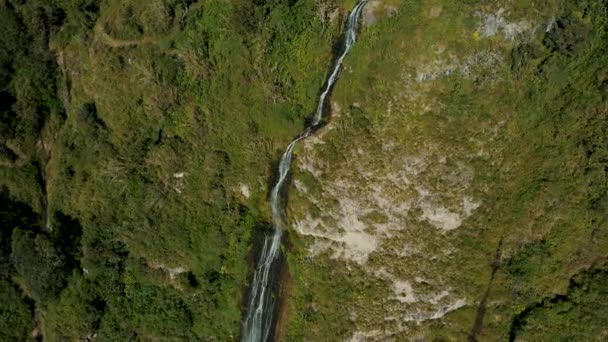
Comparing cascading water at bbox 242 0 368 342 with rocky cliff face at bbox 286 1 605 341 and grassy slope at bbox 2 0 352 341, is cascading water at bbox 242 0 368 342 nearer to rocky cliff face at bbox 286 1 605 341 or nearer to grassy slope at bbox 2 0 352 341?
grassy slope at bbox 2 0 352 341

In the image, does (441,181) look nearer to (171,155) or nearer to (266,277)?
(266,277)

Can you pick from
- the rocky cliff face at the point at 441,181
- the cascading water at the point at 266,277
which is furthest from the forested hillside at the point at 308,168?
the cascading water at the point at 266,277

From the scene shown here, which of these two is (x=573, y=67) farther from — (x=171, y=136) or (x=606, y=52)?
(x=171, y=136)

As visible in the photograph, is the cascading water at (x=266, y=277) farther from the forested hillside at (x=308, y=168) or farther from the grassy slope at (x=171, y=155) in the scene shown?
the grassy slope at (x=171, y=155)

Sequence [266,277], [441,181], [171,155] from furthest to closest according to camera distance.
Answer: [171,155] < [266,277] < [441,181]

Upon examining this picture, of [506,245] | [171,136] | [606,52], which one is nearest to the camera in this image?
[606,52]

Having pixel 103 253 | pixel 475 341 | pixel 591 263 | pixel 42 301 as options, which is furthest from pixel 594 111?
pixel 42 301

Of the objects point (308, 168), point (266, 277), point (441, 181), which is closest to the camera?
point (441, 181)

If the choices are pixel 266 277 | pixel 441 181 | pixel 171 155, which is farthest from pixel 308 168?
pixel 171 155
